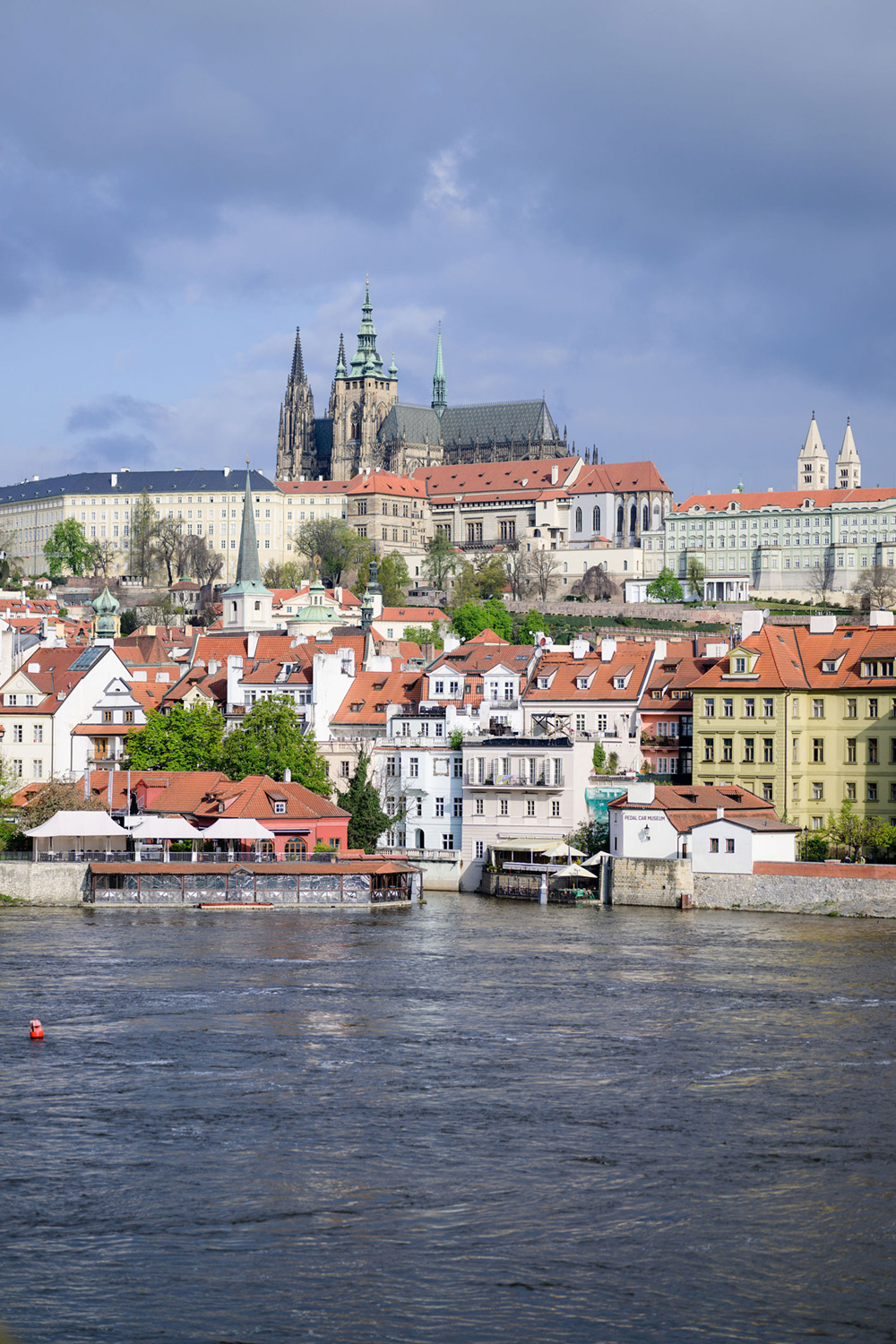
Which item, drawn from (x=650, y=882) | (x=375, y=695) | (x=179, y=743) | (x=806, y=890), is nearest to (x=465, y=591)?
(x=375, y=695)

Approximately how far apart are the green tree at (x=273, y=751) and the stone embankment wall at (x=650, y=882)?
544 inches

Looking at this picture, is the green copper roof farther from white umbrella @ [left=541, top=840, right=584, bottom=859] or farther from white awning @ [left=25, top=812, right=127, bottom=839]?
white umbrella @ [left=541, top=840, right=584, bottom=859]

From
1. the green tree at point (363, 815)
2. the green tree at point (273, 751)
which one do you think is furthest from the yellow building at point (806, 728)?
the green tree at point (273, 751)

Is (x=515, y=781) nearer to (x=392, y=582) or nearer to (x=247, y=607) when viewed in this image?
(x=247, y=607)

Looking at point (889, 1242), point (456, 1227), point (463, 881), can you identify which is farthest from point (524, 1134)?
point (463, 881)

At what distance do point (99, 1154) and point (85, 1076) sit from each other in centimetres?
554

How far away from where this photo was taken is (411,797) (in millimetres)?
76438

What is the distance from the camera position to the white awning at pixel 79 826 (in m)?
68.2

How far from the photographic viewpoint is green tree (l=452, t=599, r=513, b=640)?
153750 millimetres

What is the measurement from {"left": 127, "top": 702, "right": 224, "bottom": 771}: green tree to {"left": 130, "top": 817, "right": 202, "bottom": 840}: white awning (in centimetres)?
824

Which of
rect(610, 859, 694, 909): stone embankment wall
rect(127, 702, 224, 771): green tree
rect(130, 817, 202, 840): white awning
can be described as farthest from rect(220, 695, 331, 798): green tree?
rect(610, 859, 694, 909): stone embankment wall

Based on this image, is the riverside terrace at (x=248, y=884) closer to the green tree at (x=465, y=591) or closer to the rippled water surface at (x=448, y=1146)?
the rippled water surface at (x=448, y=1146)

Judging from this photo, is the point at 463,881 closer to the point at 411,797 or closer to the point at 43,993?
the point at 411,797

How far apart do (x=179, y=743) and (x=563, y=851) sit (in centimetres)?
1767
